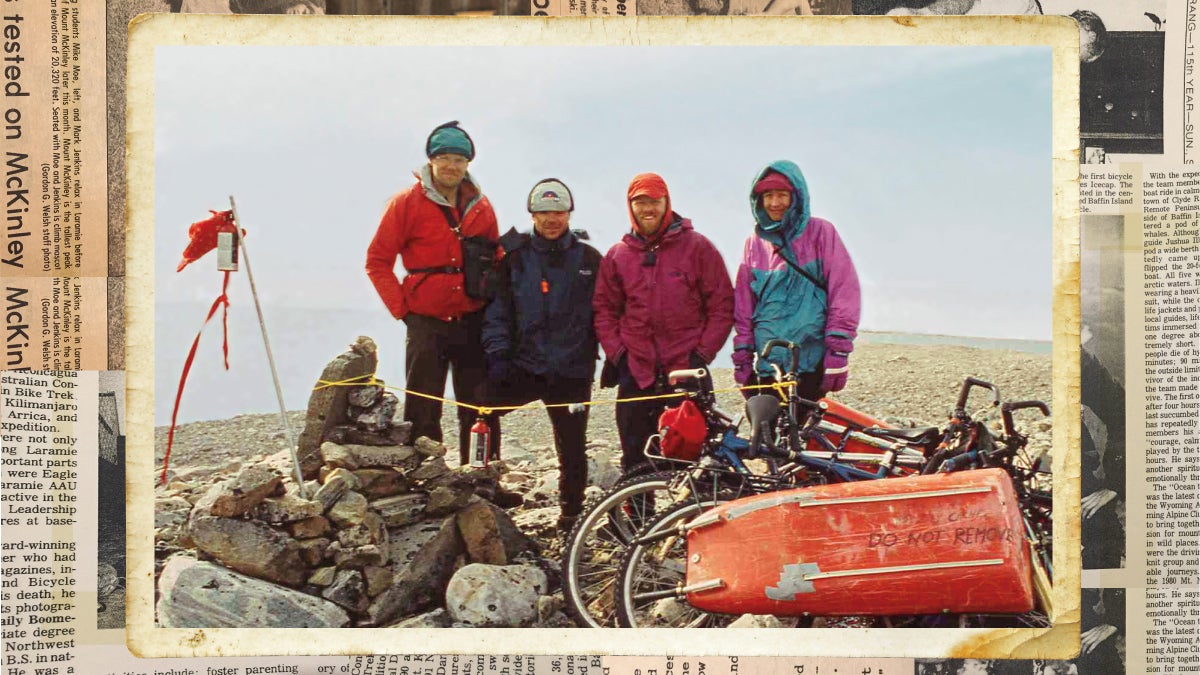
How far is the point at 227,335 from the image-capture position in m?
3.54

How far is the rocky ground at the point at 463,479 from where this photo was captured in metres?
3.43


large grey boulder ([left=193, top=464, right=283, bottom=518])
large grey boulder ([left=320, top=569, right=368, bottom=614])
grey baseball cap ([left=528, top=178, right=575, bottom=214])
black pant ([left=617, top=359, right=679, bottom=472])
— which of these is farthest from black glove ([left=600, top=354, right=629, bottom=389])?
large grey boulder ([left=193, top=464, right=283, bottom=518])

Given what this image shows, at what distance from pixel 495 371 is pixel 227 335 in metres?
0.94

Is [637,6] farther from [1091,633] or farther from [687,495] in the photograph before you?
[1091,633]

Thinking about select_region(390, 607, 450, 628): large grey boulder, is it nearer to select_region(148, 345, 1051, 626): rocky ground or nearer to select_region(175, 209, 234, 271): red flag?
select_region(148, 345, 1051, 626): rocky ground

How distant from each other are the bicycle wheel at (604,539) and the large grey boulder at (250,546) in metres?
0.94

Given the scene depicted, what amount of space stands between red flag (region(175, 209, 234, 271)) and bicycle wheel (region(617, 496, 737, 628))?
5.81 ft

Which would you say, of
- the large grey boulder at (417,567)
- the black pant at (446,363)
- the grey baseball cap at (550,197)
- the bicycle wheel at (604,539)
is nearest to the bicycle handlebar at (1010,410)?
the bicycle wheel at (604,539)

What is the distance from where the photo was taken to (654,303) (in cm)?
346

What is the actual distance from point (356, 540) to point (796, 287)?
173 centimetres

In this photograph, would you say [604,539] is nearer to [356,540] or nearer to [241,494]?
[356,540]

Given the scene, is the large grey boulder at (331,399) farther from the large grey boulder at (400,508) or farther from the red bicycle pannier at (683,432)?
the red bicycle pannier at (683,432)

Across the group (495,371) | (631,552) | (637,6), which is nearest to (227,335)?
(495,371)

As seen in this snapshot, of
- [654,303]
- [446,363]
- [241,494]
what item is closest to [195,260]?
[241,494]
